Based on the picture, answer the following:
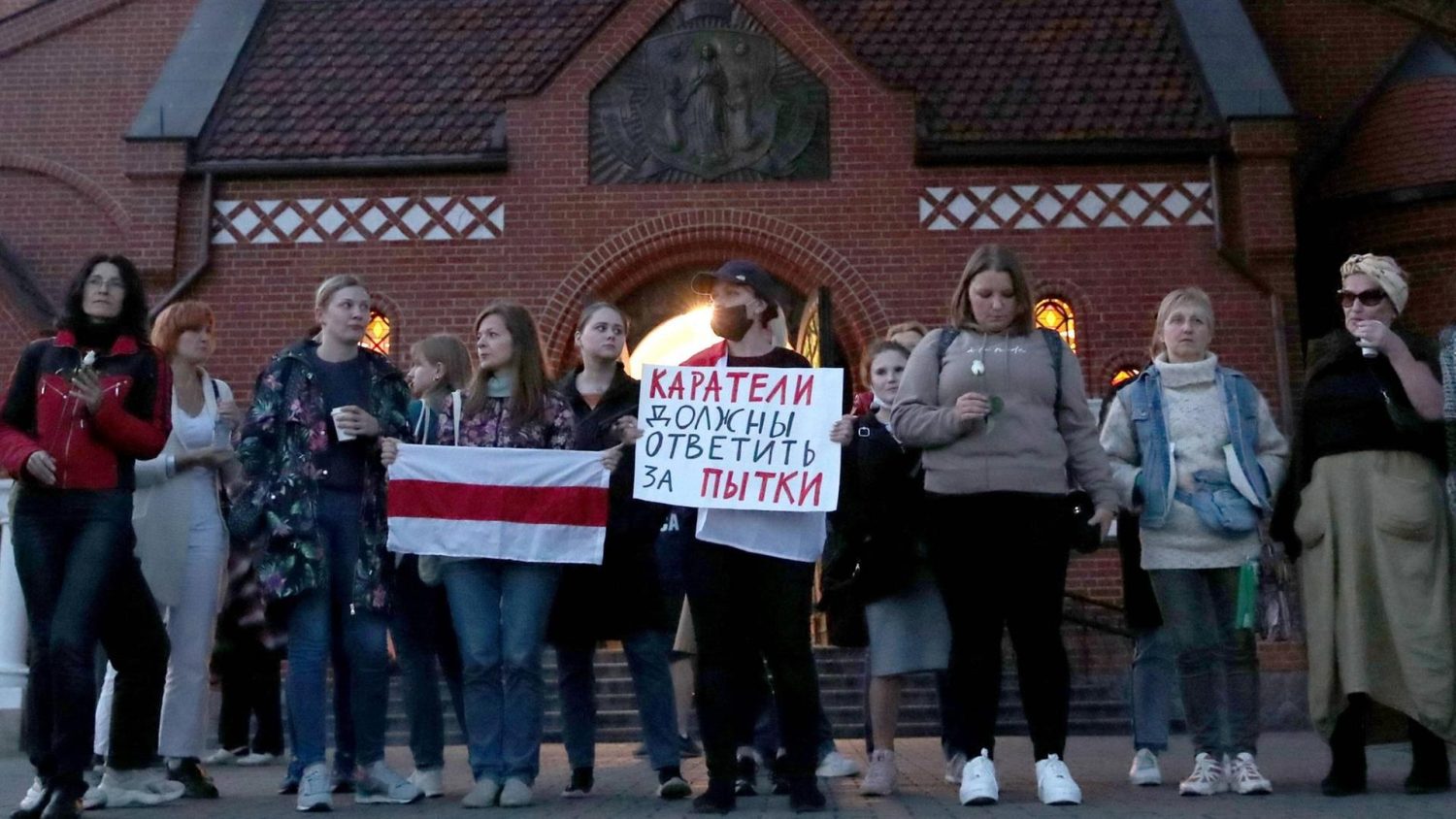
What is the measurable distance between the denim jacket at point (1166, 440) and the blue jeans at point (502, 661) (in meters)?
2.64

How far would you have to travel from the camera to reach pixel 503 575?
7270 millimetres

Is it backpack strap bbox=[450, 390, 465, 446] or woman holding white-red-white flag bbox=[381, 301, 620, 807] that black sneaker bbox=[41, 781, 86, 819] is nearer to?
woman holding white-red-white flag bbox=[381, 301, 620, 807]

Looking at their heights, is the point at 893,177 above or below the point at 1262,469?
above

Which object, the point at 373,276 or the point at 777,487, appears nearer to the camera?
the point at 777,487

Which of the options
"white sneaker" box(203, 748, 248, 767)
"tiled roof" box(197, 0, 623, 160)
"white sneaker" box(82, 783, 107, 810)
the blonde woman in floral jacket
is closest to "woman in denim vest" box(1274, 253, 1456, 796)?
the blonde woman in floral jacket

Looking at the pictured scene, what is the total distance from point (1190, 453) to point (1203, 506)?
27 centimetres

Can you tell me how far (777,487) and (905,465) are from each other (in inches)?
26.8

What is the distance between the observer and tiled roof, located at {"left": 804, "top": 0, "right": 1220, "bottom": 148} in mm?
16922

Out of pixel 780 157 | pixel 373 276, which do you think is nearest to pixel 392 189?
pixel 373 276

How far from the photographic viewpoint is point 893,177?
16875 millimetres

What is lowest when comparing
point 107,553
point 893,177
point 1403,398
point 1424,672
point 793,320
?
point 1424,672

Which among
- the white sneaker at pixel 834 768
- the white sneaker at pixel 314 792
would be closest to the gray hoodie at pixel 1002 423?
the white sneaker at pixel 834 768

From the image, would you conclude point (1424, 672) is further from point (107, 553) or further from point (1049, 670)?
point (107, 553)

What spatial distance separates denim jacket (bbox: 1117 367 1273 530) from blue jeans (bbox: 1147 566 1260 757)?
1.02ft
